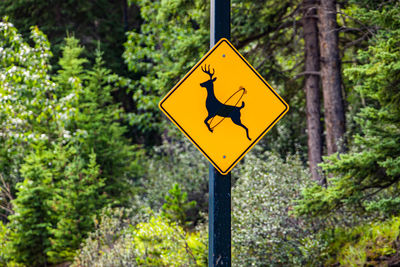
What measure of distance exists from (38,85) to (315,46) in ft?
18.5

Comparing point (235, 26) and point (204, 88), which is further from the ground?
point (235, 26)

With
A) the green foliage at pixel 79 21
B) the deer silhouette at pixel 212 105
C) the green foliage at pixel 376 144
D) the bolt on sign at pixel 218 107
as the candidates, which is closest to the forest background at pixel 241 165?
the green foliage at pixel 376 144

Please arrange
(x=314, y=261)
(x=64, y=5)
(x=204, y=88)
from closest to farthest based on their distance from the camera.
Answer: (x=204, y=88) < (x=314, y=261) < (x=64, y=5)

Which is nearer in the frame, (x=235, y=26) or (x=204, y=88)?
(x=204, y=88)

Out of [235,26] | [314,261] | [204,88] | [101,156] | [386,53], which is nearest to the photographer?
[204,88]

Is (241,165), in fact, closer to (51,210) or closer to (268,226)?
(51,210)

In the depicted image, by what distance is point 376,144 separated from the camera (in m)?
6.18

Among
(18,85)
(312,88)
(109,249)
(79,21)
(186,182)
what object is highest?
(79,21)

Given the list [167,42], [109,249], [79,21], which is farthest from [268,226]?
[79,21]

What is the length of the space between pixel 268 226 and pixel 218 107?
3.40 meters

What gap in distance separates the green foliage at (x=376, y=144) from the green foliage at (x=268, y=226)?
0.46m

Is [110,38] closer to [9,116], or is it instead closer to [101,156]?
[101,156]

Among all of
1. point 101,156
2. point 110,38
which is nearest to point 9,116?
point 101,156

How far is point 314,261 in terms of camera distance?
667cm
